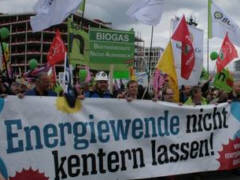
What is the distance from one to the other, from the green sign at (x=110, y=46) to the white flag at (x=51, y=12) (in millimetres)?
1700

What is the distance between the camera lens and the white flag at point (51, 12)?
6.17 m

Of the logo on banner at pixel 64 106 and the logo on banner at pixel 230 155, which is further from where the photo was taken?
the logo on banner at pixel 230 155

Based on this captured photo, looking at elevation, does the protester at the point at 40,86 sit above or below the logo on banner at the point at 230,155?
above

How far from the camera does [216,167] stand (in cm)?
604

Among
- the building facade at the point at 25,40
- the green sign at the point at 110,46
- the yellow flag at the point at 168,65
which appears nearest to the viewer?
the yellow flag at the point at 168,65

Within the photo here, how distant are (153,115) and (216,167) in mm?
1373

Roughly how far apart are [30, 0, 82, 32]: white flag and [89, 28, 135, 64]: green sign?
5.58ft

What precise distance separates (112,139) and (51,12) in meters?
2.31

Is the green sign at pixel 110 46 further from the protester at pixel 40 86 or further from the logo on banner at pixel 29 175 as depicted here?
the logo on banner at pixel 29 175

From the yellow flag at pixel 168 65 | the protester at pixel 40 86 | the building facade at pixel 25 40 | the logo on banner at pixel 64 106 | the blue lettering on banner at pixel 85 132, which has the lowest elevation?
the blue lettering on banner at pixel 85 132

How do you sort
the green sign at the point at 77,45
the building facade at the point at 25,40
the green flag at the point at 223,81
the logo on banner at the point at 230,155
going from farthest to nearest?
the building facade at the point at 25,40 < the green flag at the point at 223,81 < the green sign at the point at 77,45 < the logo on banner at the point at 230,155

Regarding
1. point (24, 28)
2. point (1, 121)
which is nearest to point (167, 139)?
point (1, 121)

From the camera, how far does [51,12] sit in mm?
6195

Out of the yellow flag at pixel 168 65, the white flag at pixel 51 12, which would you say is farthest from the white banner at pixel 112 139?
the white flag at pixel 51 12
